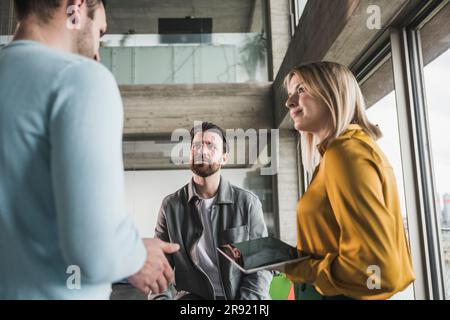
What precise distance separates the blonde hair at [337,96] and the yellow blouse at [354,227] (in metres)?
0.06

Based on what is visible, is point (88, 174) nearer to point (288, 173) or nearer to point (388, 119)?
point (388, 119)

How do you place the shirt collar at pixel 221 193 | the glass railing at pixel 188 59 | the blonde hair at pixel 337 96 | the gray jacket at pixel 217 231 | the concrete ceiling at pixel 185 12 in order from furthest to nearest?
the concrete ceiling at pixel 185 12 < the glass railing at pixel 188 59 < the shirt collar at pixel 221 193 < the gray jacket at pixel 217 231 < the blonde hair at pixel 337 96

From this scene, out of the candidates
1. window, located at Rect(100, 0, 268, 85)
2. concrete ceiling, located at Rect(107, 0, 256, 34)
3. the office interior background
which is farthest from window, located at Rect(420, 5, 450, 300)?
concrete ceiling, located at Rect(107, 0, 256, 34)

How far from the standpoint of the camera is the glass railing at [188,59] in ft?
11.1

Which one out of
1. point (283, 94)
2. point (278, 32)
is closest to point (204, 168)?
point (283, 94)

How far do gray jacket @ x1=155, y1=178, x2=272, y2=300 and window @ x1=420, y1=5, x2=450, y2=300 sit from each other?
90 cm

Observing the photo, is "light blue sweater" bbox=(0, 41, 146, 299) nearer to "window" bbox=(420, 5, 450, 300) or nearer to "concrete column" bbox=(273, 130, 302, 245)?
"window" bbox=(420, 5, 450, 300)

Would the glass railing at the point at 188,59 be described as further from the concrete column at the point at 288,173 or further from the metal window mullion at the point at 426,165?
the metal window mullion at the point at 426,165

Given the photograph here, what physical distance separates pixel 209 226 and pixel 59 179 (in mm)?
1147

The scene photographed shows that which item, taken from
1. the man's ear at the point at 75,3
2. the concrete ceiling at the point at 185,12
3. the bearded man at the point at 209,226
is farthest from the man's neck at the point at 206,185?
the concrete ceiling at the point at 185,12

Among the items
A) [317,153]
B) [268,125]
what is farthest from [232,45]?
[317,153]

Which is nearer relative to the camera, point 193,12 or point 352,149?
point 352,149

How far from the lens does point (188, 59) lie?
12.6 ft
